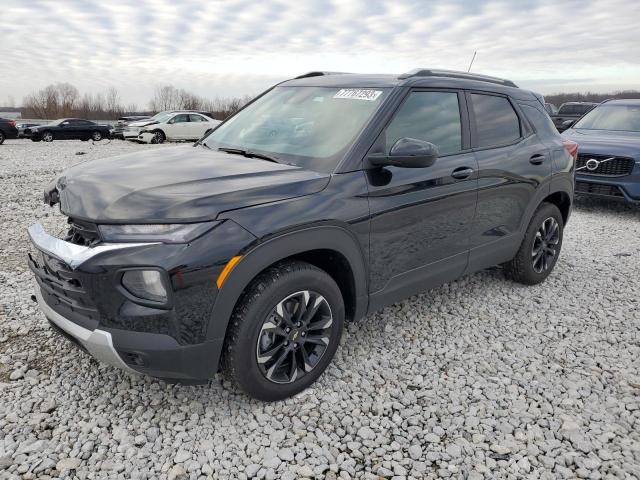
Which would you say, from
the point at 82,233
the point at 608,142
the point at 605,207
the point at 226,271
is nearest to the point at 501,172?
the point at 226,271

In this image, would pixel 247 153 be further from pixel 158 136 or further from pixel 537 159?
pixel 158 136

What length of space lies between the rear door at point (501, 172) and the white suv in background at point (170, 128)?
18.2 metres

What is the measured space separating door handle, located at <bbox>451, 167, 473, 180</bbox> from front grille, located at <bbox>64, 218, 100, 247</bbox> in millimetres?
2354

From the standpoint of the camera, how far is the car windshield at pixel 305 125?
118 inches

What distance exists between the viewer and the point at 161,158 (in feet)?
10.4

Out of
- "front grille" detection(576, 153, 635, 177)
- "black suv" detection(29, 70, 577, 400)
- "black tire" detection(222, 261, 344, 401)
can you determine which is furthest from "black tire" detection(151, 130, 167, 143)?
"black tire" detection(222, 261, 344, 401)

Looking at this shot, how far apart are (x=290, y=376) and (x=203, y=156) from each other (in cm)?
153

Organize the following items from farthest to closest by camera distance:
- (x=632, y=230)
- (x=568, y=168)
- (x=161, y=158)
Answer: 1. (x=632, y=230)
2. (x=568, y=168)
3. (x=161, y=158)

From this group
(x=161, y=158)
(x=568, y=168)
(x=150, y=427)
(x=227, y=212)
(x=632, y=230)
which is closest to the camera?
(x=227, y=212)

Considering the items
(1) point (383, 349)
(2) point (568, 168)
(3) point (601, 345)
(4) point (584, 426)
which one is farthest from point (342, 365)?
(2) point (568, 168)

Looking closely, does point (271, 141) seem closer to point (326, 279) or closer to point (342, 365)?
point (326, 279)

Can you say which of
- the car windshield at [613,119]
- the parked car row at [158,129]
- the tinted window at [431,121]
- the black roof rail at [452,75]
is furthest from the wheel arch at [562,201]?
the parked car row at [158,129]

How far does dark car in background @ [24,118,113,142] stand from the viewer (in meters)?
24.0

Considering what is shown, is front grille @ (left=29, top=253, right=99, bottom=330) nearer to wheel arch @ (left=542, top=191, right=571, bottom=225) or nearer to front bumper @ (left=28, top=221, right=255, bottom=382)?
front bumper @ (left=28, top=221, right=255, bottom=382)
